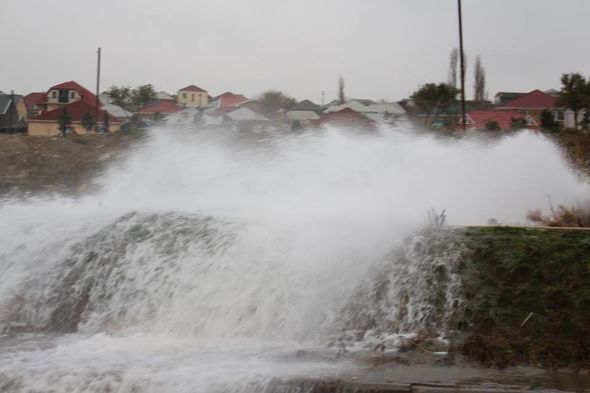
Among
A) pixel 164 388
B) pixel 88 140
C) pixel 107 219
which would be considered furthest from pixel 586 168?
pixel 88 140

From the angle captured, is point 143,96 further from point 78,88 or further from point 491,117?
point 491,117

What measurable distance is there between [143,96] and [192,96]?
19.8m

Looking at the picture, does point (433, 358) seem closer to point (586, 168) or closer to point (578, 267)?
point (578, 267)

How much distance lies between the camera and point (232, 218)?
10.9 m

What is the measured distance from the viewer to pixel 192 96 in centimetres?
7756

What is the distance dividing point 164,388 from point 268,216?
463 centimetres

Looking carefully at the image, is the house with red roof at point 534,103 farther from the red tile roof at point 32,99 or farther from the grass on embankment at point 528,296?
the red tile roof at point 32,99

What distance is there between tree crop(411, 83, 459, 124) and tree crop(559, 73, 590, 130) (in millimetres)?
Answer: 5698

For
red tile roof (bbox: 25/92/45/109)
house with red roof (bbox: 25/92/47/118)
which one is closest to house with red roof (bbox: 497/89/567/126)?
house with red roof (bbox: 25/92/47/118)

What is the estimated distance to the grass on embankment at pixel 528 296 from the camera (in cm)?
709

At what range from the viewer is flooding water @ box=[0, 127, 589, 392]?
293 inches

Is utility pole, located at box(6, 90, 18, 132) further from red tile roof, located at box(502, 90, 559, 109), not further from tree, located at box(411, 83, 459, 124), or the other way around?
red tile roof, located at box(502, 90, 559, 109)

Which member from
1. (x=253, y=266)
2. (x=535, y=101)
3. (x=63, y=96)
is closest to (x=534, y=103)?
(x=535, y=101)

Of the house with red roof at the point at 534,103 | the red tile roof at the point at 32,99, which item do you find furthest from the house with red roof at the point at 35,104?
the house with red roof at the point at 534,103
